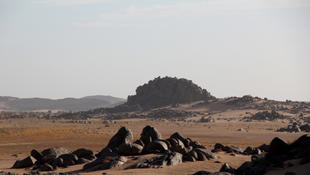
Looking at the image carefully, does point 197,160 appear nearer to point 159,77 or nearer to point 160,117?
point 160,117

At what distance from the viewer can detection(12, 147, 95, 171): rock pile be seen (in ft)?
107

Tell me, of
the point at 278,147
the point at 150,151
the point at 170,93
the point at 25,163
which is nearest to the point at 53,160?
the point at 25,163

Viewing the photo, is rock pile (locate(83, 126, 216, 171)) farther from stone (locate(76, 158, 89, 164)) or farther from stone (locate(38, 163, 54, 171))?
stone (locate(38, 163, 54, 171))

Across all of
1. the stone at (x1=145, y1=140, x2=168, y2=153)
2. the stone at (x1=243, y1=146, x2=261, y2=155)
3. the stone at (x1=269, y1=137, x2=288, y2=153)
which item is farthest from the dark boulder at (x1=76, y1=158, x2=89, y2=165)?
the stone at (x1=269, y1=137, x2=288, y2=153)

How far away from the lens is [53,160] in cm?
3341

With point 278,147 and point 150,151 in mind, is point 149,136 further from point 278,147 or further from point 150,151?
point 278,147

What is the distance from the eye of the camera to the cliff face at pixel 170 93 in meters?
138

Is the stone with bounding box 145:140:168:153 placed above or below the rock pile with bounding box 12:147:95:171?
above

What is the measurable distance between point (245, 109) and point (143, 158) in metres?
87.2

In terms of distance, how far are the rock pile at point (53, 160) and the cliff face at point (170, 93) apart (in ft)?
333

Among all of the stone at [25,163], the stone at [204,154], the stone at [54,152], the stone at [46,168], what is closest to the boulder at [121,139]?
the stone at [54,152]

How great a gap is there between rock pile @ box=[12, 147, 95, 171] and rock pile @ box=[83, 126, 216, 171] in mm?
1557

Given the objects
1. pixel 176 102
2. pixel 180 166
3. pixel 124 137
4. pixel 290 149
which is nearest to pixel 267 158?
pixel 290 149

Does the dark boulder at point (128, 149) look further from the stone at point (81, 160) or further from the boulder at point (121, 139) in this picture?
the stone at point (81, 160)
